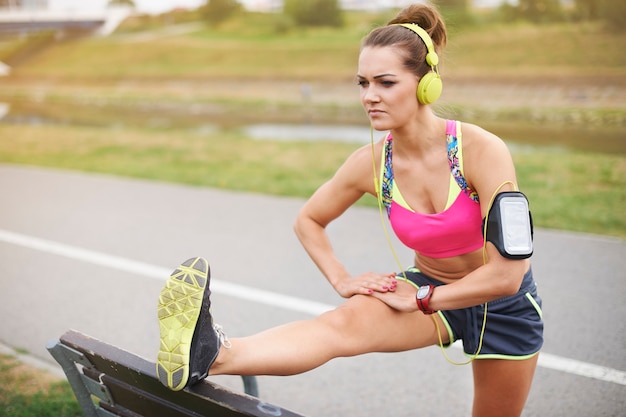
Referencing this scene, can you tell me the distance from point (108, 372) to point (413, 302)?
45.0 inches

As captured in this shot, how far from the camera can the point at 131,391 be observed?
212 cm

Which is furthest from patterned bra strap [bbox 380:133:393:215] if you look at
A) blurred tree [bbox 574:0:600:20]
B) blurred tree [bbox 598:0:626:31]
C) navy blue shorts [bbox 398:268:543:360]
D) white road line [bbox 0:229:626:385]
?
blurred tree [bbox 574:0:600:20]

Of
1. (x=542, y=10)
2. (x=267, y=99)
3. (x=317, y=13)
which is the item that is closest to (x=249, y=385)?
(x=267, y=99)

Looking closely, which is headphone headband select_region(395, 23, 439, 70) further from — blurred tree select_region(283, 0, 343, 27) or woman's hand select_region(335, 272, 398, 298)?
blurred tree select_region(283, 0, 343, 27)

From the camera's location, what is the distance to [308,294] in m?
4.95

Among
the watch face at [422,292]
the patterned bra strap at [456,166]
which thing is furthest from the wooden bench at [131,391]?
the patterned bra strap at [456,166]

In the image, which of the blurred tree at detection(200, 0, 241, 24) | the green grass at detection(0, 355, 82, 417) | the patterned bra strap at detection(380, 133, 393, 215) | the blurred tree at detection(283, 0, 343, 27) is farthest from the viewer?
the blurred tree at detection(200, 0, 241, 24)

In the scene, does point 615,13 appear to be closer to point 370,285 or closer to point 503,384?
point 503,384

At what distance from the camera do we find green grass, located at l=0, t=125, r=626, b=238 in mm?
6959

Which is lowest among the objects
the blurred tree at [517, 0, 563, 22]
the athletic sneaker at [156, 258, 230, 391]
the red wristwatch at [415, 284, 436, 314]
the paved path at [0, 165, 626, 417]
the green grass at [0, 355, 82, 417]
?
the blurred tree at [517, 0, 563, 22]

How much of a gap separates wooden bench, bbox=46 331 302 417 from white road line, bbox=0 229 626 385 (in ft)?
7.78

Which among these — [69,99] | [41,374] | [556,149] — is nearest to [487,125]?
[556,149]

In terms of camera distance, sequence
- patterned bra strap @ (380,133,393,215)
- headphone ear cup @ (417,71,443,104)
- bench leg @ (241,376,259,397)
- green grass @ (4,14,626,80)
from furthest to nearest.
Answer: green grass @ (4,14,626,80) → bench leg @ (241,376,259,397) → patterned bra strap @ (380,133,393,215) → headphone ear cup @ (417,71,443,104)

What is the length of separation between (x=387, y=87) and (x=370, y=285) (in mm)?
782
